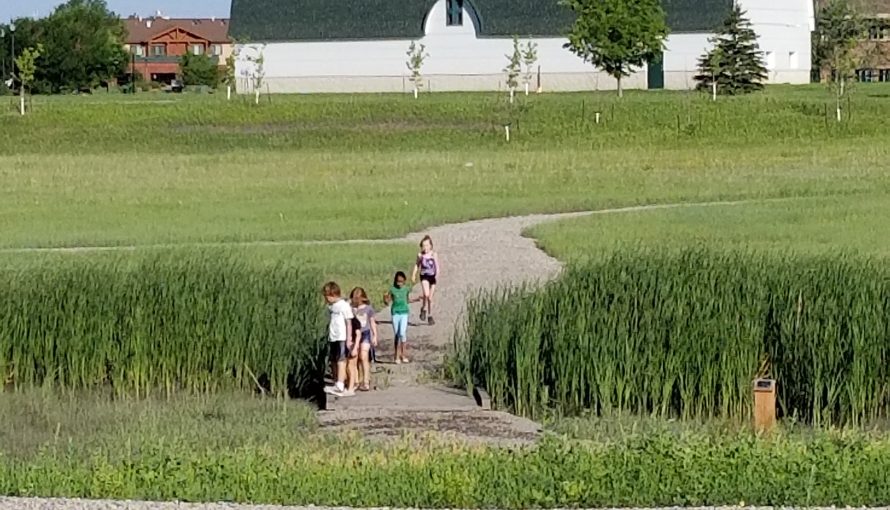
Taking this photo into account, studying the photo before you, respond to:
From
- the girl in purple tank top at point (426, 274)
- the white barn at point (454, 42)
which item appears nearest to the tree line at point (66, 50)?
the white barn at point (454, 42)

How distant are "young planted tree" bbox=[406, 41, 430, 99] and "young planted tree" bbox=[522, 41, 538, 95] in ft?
16.9

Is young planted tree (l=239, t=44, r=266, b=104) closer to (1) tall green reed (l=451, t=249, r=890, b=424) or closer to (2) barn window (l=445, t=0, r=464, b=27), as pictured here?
(2) barn window (l=445, t=0, r=464, b=27)

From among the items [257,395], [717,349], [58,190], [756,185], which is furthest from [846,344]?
[58,190]

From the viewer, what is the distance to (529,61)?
257 ft

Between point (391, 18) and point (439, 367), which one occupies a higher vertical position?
point (391, 18)

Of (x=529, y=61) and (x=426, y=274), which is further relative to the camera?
(x=529, y=61)

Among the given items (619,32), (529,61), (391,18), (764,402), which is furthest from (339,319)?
(391,18)

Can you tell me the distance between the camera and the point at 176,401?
17.1 metres

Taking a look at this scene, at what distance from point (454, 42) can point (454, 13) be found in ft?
5.41

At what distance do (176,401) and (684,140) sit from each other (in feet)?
143

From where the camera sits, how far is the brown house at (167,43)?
147375mm

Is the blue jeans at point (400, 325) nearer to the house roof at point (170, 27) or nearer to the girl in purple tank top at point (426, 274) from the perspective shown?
the girl in purple tank top at point (426, 274)

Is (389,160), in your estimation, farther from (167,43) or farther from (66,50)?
(167,43)

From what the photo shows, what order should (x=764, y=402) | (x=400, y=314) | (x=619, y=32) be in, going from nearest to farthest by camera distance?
1. (x=764, y=402)
2. (x=400, y=314)
3. (x=619, y=32)
